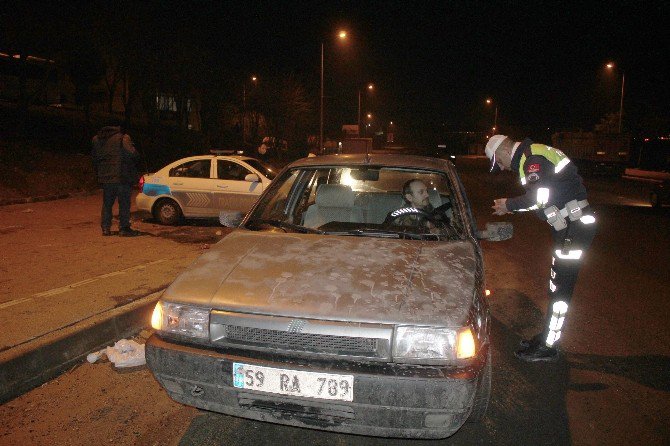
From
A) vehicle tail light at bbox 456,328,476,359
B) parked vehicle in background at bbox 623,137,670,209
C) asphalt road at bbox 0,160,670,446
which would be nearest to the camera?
vehicle tail light at bbox 456,328,476,359

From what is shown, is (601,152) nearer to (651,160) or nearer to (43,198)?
(651,160)

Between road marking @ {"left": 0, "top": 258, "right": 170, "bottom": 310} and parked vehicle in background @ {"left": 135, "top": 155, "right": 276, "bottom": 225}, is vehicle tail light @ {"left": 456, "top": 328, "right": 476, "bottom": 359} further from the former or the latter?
parked vehicle in background @ {"left": 135, "top": 155, "right": 276, "bottom": 225}

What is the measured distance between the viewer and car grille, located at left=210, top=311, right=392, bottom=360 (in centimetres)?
267

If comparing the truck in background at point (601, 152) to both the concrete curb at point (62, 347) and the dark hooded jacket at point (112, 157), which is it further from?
the concrete curb at point (62, 347)

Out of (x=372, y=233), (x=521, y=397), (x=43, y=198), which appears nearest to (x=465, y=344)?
(x=372, y=233)

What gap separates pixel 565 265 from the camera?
431 cm

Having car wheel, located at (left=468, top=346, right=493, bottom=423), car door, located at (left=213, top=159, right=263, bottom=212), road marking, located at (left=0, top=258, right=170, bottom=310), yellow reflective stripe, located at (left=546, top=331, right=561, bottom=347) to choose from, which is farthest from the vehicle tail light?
car door, located at (left=213, top=159, right=263, bottom=212)

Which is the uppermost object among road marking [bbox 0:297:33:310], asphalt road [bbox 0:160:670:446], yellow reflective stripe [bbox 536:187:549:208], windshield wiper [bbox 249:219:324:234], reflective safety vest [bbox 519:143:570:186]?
reflective safety vest [bbox 519:143:570:186]

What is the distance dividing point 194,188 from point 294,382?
8673 millimetres

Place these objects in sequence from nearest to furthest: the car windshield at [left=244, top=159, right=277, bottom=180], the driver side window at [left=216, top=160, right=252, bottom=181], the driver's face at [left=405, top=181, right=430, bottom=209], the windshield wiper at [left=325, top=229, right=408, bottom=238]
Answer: the windshield wiper at [left=325, top=229, right=408, bottom=238]
the driver's face at [left=405, top=181, right=430, bottom=209]
the driver side window at [left=216, top=160, right=252, bottom=181]
the car windshield at [left=244, top=159, right=277, bottom=180]

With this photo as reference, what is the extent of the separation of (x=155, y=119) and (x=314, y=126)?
42.0 feet

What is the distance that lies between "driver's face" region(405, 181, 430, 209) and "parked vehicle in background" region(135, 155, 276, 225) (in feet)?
21.2

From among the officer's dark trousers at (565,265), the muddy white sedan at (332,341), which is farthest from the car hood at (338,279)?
the officer's dark trousers at (565,265)

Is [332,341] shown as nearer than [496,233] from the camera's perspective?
Yes
